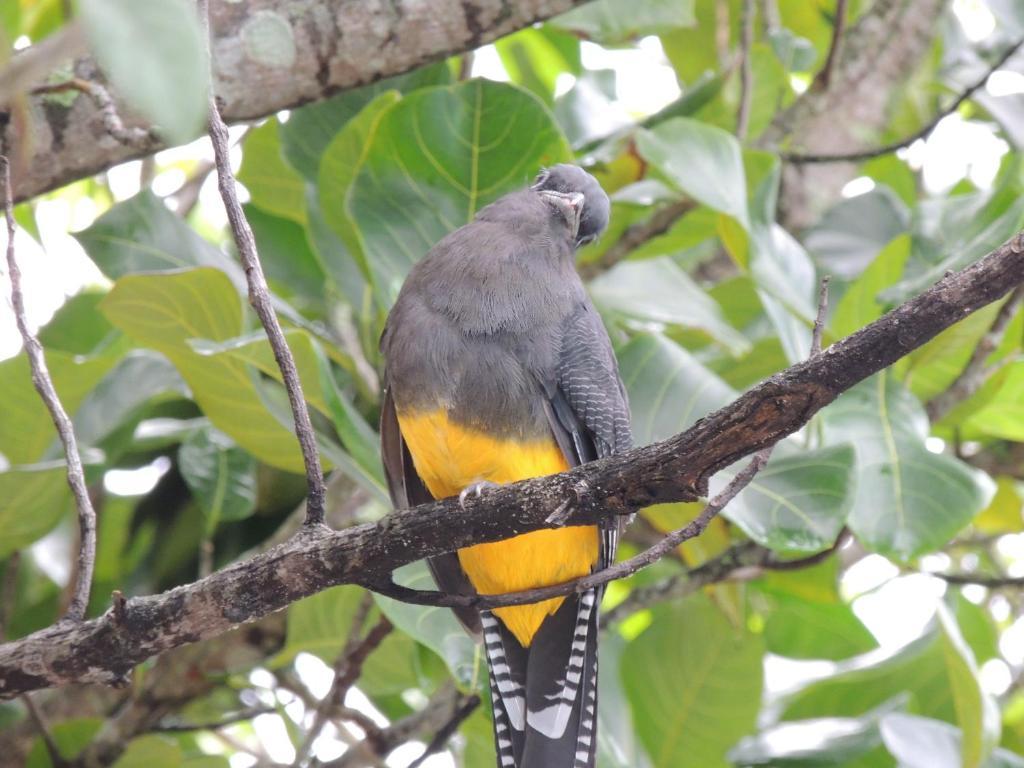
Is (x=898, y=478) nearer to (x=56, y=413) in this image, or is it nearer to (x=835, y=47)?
(x=835, y=47)

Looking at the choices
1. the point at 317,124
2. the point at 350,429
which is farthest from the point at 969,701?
the point at 317,124

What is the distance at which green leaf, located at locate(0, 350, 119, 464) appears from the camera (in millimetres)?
3375

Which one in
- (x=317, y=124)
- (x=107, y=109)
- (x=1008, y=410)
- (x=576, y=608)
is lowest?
(x=576, y=608)

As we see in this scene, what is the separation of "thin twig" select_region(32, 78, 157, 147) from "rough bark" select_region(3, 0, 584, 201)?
35 mm

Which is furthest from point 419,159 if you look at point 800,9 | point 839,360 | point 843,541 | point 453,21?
point 800,9

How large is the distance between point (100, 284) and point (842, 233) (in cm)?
285

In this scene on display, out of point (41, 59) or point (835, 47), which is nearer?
point (41, 59)

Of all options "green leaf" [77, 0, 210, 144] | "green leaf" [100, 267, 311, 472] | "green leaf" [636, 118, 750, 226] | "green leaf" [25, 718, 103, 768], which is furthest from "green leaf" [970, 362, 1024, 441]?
"green leaf" [77, 0, 210, 144]

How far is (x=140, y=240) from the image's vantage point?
3381 mm

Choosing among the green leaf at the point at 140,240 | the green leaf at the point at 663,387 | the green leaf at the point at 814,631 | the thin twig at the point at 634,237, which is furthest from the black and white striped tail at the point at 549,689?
the thin twig at the point at 634,237

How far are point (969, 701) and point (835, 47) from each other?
2.52 metres

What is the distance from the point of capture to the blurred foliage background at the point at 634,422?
311cm

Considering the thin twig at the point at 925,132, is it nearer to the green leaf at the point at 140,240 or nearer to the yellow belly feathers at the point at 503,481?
the yellow belly feathers at the point at 503,481

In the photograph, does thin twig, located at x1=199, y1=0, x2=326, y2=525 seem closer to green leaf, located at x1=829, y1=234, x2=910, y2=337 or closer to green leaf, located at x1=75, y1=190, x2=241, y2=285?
green leaf, located at x1=75, y1=190, x2=241, y2=285
